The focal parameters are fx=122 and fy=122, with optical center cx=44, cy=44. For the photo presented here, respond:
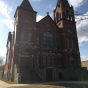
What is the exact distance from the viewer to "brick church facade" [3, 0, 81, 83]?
2900 centimetres

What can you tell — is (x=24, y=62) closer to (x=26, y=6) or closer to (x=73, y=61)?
(x=73, y=61)

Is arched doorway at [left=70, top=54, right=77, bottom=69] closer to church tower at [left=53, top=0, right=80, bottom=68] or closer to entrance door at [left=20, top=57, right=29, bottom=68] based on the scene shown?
church tower at [left=53, top=0, right=80, bottom=68]

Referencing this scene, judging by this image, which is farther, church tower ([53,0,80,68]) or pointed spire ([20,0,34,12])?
church tower ([53,0,80,68])

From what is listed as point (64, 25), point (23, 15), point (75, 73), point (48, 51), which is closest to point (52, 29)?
point (64, 25)

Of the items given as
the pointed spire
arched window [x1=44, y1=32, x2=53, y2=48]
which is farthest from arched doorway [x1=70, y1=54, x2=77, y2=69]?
the pointed spire

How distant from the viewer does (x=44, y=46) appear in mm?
32906

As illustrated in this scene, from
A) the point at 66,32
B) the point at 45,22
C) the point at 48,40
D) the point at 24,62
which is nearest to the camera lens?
the point at 24,62

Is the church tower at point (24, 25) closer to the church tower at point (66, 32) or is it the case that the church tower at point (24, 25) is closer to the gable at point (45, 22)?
the gable at point (45, 22)

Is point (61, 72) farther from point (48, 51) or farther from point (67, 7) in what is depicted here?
point (67, 7)

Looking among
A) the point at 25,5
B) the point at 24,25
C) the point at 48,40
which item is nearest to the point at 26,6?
the point at 25,5

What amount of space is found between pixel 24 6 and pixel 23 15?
3.20 meters

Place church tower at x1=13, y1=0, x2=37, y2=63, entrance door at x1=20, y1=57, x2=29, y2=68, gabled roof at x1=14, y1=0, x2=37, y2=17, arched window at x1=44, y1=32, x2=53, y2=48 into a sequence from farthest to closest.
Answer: arched window at x1=44, y1=32, x2=53, y2=48, gabled roof at x1=14, y1=0, x2=37, y2=17, church tower at x1=13, y1=0, x2=37, y2=63, entrance door at x1=20, y1=57, x2=29, y2=68

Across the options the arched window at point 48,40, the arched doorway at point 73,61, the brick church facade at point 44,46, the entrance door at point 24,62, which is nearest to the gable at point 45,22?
the brick church facade at point 44,46

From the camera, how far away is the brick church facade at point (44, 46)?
2900cm
